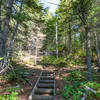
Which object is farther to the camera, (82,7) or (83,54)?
(83,54)

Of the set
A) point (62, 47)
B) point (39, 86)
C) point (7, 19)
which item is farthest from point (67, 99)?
point (62, 47)

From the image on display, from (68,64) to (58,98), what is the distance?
21.9ft

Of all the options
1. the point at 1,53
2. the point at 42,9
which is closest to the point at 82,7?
the point at 42,9

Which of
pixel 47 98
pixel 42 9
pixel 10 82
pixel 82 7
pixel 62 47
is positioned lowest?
pixel 47 98

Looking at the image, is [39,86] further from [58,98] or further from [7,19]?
[7,19]

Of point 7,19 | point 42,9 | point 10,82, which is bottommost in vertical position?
point 10,82

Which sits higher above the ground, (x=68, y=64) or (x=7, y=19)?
(x=7, y=19)

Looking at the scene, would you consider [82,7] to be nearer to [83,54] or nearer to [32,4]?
[32,4]

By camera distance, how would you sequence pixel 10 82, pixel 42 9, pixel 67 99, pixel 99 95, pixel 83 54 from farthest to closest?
pixel 83 54
pixel 42 9
pixel 10 82
pixel 67 99
pixel 99 95

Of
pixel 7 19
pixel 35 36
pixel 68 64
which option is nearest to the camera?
pixel 7 19

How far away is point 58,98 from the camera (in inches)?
142

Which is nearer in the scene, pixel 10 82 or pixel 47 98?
pixel 47 98

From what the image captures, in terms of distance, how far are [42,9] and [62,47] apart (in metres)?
9.61

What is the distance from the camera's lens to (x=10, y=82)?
4.67m
